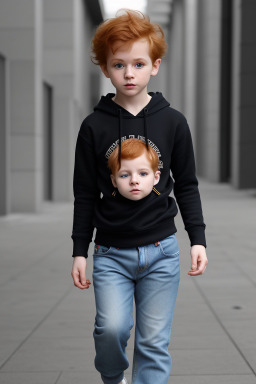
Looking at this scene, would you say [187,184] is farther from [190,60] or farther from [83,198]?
[190,60]

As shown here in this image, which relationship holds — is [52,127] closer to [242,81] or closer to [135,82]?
[242,81]

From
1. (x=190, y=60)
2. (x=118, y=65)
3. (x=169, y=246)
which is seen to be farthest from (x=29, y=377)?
(x=190, y=60)

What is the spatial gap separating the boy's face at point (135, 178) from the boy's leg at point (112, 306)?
0.25m

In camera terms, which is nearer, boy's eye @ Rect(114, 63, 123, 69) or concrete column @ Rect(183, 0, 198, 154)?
boy's eye @ Rect(114, 63, 123, 69)

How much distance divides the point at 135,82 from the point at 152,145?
274mm

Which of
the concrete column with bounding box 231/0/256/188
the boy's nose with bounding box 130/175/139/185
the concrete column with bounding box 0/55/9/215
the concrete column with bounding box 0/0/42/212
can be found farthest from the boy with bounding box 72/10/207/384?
the concrete column with bounding box 231/0/256/188

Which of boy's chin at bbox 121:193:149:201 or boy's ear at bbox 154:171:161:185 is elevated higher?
boy's ear at bbox 154:171:161:185

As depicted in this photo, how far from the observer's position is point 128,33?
2.81 metres

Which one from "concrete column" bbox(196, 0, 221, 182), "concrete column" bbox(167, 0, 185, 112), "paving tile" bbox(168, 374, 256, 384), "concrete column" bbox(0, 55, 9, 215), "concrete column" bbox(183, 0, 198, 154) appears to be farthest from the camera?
"concrete column" bbox(167, 0, 185, 112)

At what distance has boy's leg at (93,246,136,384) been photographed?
283 cm

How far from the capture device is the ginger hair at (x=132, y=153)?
9.29 feet

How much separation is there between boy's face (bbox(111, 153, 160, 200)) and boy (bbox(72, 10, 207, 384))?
0.21ft

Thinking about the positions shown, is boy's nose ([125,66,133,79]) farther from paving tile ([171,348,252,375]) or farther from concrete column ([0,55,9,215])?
concrete column ([0,55,9,215])

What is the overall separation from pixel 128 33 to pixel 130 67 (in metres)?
0.14
